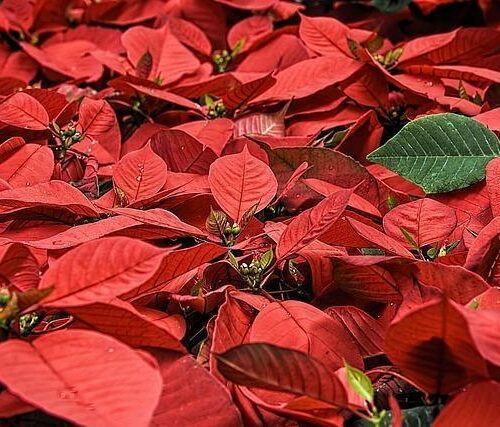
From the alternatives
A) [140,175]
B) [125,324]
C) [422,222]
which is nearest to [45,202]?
[140,175]

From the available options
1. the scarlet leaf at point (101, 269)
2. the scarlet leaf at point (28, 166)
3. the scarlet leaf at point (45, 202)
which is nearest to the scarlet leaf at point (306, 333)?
the scarlet leaf at point (101, 269)

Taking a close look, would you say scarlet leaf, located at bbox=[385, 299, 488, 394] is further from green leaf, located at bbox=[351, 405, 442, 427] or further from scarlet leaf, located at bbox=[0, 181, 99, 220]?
scarlet leaf, located at bbox=[0, 181, 99, 220]

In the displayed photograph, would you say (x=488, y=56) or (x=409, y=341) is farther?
(x=488, y=56)

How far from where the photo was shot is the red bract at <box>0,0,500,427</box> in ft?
1.83

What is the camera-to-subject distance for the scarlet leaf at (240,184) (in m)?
0.79

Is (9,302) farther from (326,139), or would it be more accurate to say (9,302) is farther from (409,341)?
A: (326,139)

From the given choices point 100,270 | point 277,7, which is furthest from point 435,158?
point 277,7

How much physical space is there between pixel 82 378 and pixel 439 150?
21.3 inches

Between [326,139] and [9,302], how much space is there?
608mm

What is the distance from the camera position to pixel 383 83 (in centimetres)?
112

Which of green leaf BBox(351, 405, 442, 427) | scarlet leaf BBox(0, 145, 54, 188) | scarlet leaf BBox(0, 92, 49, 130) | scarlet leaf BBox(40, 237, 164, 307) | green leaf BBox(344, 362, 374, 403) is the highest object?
scarlet leaf BBox(40, 237, 164, 307)

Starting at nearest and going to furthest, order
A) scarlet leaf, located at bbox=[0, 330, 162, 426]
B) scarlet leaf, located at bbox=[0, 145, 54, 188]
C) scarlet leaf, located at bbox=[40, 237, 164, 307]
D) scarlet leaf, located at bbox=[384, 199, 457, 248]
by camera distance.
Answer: scarlet leaf, located at bbox=[0, 330, 162, 426] → scarlet leaf, located at bbox=[40, 237, 164, 307] → scarlet leaf, located at bbox=[384, 199, 457, 248] → scarlet leaf, located at bbox=[0, 145, 54, 188]

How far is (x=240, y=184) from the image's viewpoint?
0.80 m

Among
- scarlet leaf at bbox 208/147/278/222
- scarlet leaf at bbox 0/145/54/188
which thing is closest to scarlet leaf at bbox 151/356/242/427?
scarlet leaf at bbox 208/147/278/222
